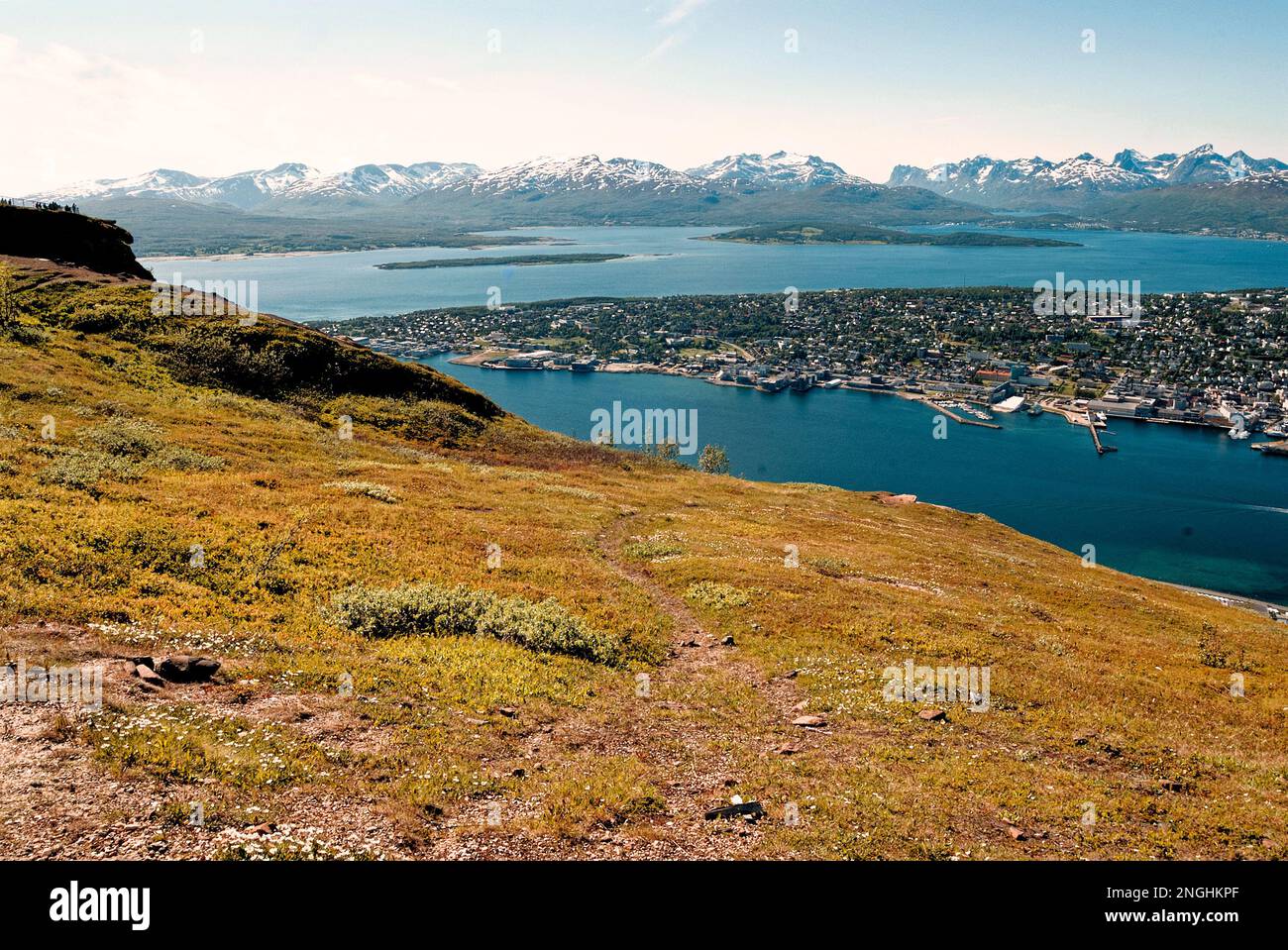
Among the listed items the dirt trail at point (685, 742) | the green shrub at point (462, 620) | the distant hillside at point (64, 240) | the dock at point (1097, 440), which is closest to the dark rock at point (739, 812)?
the dirt trail at point (685, 742)

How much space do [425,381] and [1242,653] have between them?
65.8 meters

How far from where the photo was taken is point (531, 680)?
1977 cm

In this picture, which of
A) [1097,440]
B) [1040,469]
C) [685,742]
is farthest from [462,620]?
[1097,440]

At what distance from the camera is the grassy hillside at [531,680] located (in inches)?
514

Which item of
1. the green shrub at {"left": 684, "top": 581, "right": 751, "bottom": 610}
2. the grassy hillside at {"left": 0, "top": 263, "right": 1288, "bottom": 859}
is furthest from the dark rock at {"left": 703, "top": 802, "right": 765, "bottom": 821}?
the green shrub at {"left": 684, "top": 581, "right": 751, "bottom": 610}

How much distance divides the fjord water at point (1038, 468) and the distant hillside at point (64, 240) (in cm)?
8205

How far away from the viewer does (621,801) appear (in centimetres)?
1414

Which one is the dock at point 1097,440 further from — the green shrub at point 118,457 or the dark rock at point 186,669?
the dark rock at point 186,669

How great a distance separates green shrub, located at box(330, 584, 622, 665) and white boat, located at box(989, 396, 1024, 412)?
168 metres

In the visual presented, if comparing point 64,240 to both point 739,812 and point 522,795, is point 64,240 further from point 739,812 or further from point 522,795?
point 739,812

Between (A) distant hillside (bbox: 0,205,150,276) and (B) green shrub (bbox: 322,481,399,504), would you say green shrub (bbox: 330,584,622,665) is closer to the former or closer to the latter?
(B) green shrub (bbox: 322,481,399,504)
